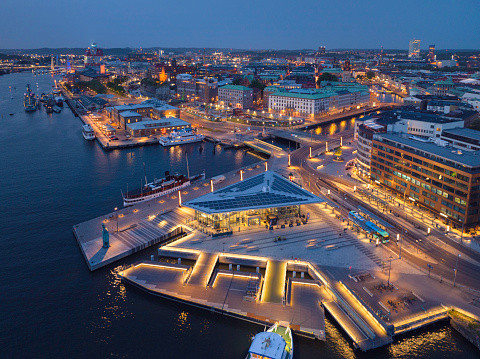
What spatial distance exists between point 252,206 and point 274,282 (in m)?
13.1

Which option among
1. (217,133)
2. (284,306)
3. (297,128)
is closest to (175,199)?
(284,306)

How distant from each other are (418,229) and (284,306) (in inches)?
956

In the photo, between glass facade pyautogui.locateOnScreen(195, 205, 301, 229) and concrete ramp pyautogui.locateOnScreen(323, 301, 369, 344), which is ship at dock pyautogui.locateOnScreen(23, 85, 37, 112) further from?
concrete ramp pyautogui.locateOnScreen(323, 301, 369, 344)

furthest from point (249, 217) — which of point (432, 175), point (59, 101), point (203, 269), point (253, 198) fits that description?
point (59, 101)

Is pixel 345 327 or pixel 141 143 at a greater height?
pixel 141 143

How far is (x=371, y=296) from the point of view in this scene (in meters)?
36.8

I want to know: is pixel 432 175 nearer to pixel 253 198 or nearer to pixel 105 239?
pixel 253 198

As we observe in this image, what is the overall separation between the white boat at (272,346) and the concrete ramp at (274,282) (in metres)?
5.85

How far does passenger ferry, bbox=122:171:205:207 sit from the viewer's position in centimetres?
6091

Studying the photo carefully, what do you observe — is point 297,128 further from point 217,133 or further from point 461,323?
point 461,323

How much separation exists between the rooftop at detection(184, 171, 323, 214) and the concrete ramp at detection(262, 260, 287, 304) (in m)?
10.0

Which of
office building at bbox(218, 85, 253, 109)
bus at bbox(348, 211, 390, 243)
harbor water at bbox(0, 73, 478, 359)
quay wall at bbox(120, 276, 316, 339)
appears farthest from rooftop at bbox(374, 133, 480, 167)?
office building at bbox(218, 85, 253, 109)

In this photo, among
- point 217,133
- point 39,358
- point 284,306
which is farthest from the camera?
point 217,133

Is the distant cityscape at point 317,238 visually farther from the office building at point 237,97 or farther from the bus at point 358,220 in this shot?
the office building at point 237,97
